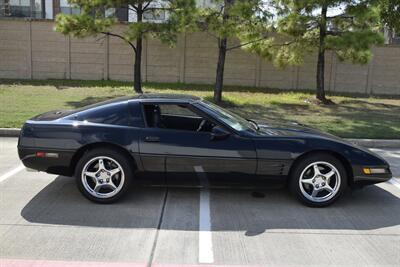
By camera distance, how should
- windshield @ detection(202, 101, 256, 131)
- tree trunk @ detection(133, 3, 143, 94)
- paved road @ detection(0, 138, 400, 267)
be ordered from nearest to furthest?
paved road @ detection(0, 138, 400, 267) < windshield @ detection(202, 101, 256, 131) < tree trunk @ detection(133, 3, 143, 94)

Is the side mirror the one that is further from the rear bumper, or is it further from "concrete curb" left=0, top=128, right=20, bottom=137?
"concrete curb" left=0, top=128, right=20, bottom=137

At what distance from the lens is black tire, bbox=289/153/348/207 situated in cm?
502

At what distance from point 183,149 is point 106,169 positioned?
890 millimetres

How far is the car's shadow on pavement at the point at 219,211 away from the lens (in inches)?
179

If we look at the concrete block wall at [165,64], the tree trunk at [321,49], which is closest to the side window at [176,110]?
the tree trunk at [321,49]

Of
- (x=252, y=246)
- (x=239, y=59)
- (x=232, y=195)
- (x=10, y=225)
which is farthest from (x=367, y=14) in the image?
(x=10, y=225)

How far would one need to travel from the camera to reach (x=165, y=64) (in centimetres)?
1936

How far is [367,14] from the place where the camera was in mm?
12977

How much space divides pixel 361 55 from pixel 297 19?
100.0 inches

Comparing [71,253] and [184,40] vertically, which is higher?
[184,40]

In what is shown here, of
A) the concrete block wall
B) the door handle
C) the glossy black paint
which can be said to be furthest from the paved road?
the concrete block wall

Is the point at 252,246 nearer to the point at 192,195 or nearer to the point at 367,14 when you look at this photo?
the point at 192,195

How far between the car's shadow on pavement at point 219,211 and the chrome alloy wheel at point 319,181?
0.16 m

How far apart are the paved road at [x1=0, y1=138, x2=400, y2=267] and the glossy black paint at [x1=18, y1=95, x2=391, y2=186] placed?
36cm
